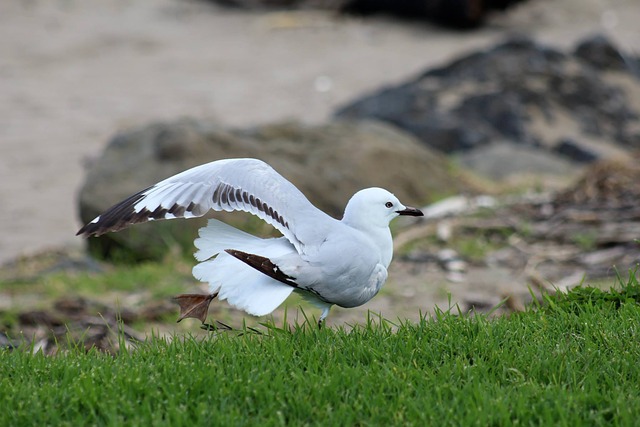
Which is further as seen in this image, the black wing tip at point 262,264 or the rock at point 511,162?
the rock at point 511,162

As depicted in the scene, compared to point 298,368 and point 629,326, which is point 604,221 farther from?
point 298,368

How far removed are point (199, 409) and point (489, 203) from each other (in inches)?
236

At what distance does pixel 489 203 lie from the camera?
8.75 meters

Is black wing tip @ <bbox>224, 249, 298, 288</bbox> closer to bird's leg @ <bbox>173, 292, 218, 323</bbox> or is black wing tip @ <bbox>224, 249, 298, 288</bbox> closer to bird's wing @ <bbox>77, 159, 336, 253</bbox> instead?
bird's wing @ <bbox>77, 159, 336, 253</bbox>

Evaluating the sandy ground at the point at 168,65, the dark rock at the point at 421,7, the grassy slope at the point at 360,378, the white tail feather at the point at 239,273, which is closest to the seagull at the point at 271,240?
the white tail feather at the point at 239,273

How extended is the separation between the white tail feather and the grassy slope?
0.19 m

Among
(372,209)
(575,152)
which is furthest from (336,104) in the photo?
(372,209)

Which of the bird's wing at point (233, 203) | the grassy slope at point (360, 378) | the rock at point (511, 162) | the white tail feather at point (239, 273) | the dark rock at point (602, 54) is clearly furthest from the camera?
the dark rock at point (602, 54)

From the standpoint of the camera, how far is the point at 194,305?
3889 mm

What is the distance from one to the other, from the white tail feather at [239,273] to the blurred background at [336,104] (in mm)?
2202

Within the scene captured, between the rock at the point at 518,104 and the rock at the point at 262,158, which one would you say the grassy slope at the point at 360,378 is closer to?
the rock at the point at 262,158

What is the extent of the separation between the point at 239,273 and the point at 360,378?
660 millimetres

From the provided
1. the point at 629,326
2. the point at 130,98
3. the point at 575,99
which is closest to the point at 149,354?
the point at 629,326

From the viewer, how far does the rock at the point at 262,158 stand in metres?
8.44
